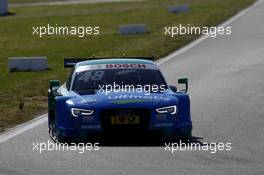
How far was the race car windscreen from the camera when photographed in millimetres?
14844

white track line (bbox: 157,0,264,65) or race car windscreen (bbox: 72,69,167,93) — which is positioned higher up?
race car windscreen (bbox: 72,69,167,93)

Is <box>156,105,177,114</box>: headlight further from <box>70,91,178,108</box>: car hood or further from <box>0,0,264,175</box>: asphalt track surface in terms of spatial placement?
<box>0,0,264,175</box>: asphalt track surface

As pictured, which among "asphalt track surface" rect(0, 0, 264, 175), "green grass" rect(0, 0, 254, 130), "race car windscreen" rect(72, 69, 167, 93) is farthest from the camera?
"green grass" rect(0, 0, 254, 130)

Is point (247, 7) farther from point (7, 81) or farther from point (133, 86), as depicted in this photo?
point (133, 86)

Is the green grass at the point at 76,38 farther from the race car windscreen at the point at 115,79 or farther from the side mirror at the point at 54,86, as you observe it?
the race car windscreen at the point at 115,79

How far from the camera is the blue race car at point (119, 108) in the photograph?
1358 cm

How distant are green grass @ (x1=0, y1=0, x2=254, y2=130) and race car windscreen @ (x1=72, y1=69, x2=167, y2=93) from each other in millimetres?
2516

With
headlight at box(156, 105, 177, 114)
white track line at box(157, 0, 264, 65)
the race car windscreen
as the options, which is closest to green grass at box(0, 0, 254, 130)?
white track line at box(157, 0, 264, 65)

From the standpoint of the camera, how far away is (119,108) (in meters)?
13.5

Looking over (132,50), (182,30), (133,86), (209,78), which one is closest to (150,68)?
(133,86)

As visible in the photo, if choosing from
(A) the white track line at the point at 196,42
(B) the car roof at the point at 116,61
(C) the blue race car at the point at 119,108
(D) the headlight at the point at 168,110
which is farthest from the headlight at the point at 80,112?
(A) the white track line at the point at 196,42

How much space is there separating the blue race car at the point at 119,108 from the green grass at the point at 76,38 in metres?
2.96

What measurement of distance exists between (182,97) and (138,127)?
95 cm

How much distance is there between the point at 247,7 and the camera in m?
52.6
